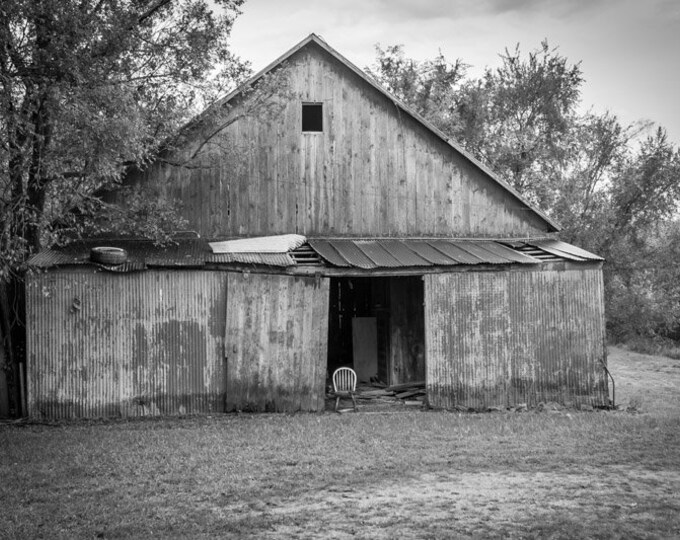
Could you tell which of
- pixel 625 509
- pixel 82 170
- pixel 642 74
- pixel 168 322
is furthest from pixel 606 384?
pixel 642 74

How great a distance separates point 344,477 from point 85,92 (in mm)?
7266

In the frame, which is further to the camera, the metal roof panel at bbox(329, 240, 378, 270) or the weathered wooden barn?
the metal roof panel at bbox(329, 240, 378, 270)

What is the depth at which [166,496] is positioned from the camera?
758 cm

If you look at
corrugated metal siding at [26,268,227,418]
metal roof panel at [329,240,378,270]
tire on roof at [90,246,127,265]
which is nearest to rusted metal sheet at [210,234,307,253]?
corrugated metal siding at [26,268,227,418]

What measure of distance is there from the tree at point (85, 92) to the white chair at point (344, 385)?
488 centimetres

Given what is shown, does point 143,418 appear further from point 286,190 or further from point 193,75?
point 193,75

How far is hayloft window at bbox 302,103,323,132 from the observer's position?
15.0 metres

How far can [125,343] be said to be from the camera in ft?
41.7

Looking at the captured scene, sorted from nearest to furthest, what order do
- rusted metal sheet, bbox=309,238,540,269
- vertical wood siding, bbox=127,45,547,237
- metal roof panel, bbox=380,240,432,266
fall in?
1. rusted metal sheet, bbox=309,238,540,269
2. metal roof panel, bbox=380,240,432,266
3. vertical wood siding, bbox=127,45,547,237

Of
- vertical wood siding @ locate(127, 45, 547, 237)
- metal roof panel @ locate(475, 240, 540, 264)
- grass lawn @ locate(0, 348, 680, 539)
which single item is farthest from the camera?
vertical wood siding @ locate(127, 45, 547, 237)

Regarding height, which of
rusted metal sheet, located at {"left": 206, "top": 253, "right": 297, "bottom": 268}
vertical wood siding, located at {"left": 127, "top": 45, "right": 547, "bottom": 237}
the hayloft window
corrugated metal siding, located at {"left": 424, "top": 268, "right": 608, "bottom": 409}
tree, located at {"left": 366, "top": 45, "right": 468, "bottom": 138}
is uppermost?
tree, located at {"left": 366, "top": 45, "right": 468, "bottom": 138}

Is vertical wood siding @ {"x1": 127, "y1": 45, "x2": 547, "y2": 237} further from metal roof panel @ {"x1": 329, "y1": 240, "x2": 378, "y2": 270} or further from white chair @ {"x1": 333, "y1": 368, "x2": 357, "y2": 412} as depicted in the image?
white chair @ {"x1": 333, "y1": 368, "x2": 357, "y2": 412}

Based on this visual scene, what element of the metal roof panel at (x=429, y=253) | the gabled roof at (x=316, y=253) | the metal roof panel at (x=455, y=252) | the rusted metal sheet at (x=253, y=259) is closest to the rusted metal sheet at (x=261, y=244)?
the gabled roof at (x=316, y=253)

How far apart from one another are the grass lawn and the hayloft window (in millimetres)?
6393
